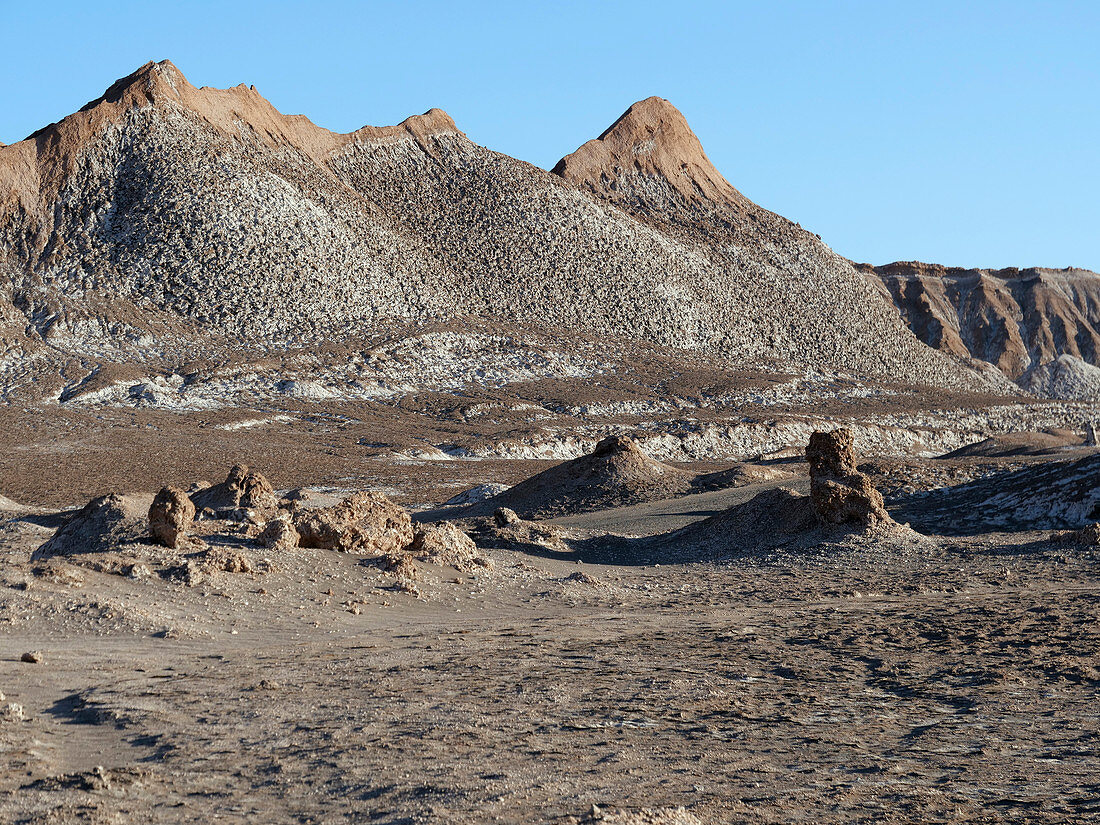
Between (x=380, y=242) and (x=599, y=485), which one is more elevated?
(x=380, y=242)

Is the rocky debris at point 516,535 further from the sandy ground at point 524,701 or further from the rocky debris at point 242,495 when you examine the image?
the sandy ground at point 524,701

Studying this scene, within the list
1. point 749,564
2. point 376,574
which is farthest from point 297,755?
point 749,564

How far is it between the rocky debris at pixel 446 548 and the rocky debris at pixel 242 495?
2582 mm

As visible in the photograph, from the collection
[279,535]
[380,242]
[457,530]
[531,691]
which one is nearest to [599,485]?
[457,530]

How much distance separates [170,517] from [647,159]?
82.1 meters

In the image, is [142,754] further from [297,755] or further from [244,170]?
[244,170]

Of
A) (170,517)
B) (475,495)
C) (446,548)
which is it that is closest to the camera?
(170,517)

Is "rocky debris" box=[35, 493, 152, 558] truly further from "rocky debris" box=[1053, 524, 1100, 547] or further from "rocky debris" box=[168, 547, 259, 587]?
"rocky debris" box=[1053, 524, 1100, 547]

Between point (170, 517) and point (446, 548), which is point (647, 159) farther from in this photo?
point (170, 517)

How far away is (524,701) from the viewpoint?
8.46 metres

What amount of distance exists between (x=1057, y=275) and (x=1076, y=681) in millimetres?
153545

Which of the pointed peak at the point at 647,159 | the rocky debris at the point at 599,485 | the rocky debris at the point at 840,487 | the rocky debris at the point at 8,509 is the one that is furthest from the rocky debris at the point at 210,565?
the pointed peak at the point at 647,159

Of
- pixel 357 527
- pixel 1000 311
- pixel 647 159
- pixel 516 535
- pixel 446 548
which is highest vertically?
pixel 647 159

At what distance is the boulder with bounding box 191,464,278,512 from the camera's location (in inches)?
→ 681
